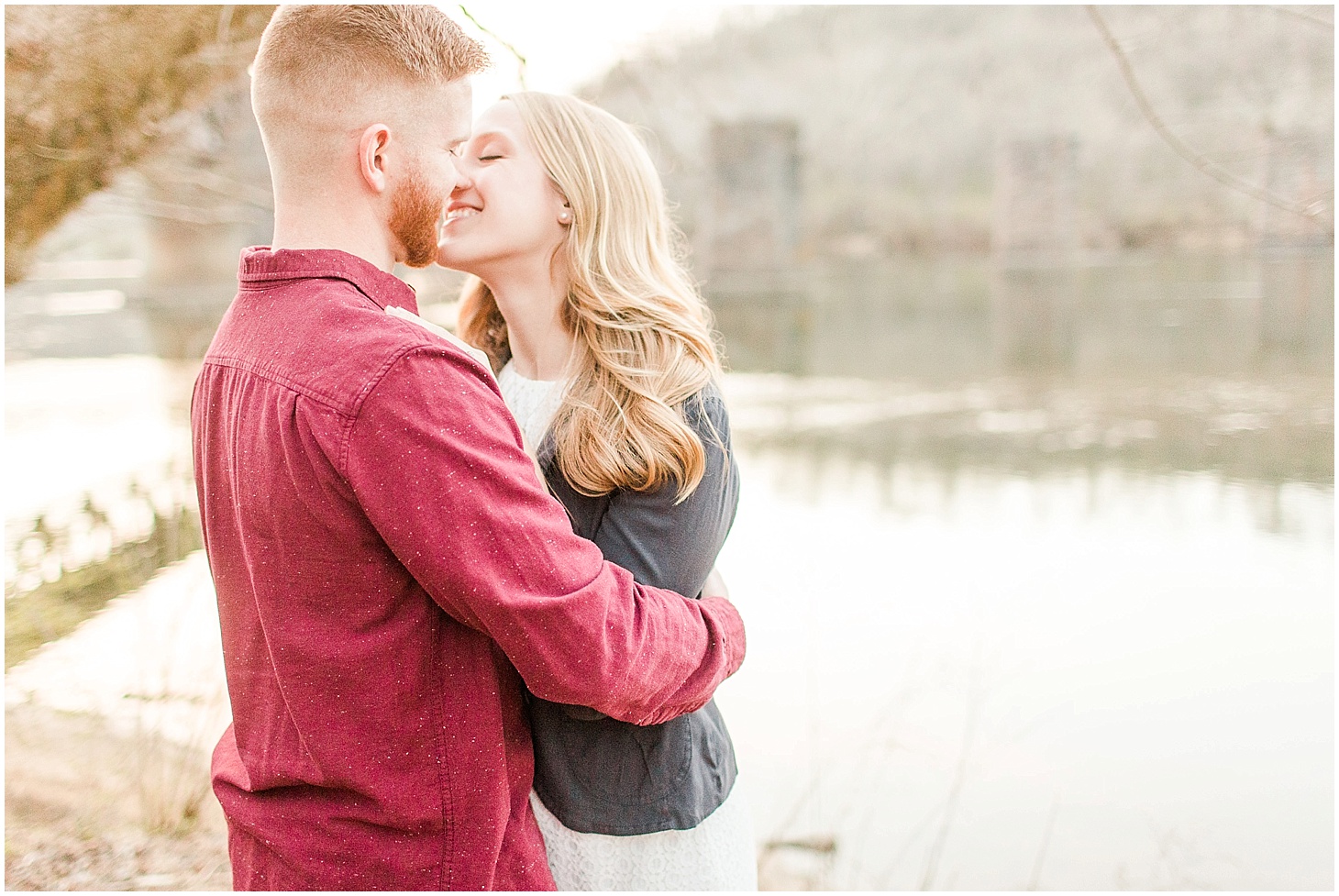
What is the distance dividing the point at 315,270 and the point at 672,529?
1.68 ft

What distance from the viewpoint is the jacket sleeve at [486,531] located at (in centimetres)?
97

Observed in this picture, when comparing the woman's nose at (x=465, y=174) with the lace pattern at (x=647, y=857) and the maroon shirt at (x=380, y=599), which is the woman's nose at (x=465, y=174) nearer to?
the maroon shirt at (x=380, y=599)

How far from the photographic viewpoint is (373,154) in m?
1.10

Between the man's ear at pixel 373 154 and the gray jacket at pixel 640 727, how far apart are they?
43cm

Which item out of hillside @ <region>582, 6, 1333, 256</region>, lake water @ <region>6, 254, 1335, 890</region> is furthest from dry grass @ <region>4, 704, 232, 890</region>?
Result: hillside @ <region>582, 6, 1333, 256</region>

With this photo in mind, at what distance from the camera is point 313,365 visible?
3.28 ft

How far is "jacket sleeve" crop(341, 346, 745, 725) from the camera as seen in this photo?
0.97 meters

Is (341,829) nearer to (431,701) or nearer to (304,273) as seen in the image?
(431,701)

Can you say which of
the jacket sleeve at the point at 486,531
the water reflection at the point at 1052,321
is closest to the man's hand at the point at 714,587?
the jacket sleeve at the point at 486,531

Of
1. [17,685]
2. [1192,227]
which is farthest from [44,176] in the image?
[1192,227]

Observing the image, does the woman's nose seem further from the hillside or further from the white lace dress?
the hillside

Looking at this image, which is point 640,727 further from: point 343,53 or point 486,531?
point 343,53

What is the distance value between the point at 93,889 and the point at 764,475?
5.26 m

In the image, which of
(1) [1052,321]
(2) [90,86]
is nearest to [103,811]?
(2) [90,86]
